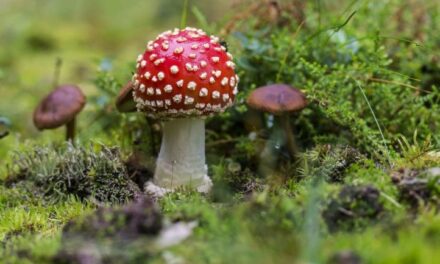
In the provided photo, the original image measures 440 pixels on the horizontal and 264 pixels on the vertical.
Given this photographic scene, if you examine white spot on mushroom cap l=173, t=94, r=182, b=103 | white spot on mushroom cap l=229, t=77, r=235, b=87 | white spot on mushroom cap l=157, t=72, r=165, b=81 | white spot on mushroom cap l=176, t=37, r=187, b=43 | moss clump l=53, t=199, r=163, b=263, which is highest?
white spot on mushroom cap l=176, t=37, r=187, b=43

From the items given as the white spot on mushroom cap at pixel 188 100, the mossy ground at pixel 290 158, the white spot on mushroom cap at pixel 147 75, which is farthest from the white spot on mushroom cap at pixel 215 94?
the mossy ground at pixel 290 158

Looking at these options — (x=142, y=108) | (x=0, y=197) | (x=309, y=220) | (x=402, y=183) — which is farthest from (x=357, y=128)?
(x=0, y=197)

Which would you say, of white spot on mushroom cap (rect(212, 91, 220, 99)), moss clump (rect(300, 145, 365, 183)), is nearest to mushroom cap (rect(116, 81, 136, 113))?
white spot on mushroom cap (rect(212, 91, 220, 99))

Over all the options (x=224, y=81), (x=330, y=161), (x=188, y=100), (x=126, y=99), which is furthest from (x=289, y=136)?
(x=126, y=99)

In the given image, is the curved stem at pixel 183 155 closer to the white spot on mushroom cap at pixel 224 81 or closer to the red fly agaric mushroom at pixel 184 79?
the red fly agaric mushroom at pixel 184 79

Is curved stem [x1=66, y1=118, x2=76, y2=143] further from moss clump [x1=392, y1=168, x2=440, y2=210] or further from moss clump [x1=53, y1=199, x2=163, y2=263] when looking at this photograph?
moss clump [x1=392, y1=168, x2=440, y2=210]

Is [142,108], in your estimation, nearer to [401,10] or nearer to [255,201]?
[255,201]
